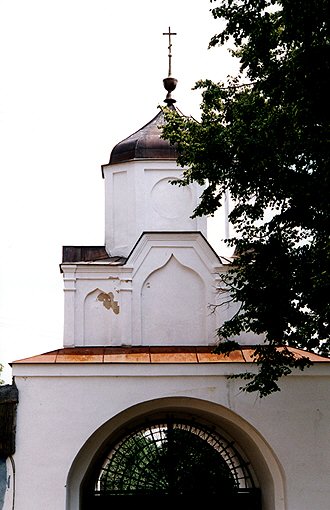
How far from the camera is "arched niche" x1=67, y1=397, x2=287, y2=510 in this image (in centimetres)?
1212

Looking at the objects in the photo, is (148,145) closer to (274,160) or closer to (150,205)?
(150,205)

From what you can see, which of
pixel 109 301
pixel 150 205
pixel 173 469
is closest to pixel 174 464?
pixel 173 469

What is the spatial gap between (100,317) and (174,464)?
2656 mm

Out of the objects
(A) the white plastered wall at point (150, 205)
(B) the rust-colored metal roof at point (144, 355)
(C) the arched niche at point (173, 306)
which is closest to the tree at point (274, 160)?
(B) the rust-colored metal roof at point (144, 355)

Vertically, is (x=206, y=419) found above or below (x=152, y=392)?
below

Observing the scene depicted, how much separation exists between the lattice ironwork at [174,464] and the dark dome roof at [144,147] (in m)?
4.62

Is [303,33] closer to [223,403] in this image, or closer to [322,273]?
[322,273]

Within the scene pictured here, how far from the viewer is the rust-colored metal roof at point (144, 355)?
1216 centimetres

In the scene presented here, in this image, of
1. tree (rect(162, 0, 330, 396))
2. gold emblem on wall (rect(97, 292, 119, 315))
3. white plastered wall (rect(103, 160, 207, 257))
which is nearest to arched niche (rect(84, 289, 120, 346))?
gold emblem on wall (rect(97, 292, 119, 315))

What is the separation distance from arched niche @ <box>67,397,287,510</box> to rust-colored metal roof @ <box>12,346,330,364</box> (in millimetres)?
622

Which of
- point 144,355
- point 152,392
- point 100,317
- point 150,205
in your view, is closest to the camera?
point 152,392

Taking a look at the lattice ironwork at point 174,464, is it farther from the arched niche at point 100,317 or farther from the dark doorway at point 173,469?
the arched niche at point 100,317

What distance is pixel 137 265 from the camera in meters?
13.4

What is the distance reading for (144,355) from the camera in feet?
40.7
